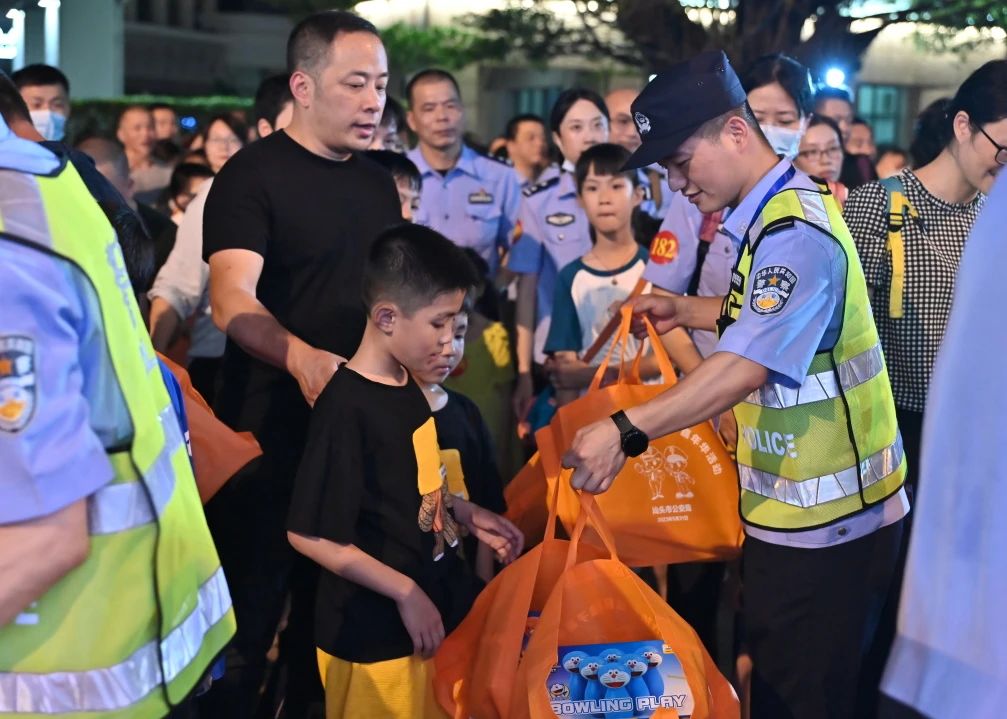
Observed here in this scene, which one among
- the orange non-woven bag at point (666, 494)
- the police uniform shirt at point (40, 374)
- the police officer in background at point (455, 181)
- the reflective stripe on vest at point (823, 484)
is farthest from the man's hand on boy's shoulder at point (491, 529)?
the police officer in background at point (455, 181)

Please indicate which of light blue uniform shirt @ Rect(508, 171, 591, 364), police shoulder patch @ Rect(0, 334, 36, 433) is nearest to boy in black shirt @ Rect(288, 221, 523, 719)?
police shoulder patch @ Rect(0, 334, 36, 433)

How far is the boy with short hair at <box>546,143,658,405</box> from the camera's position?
18.7 feet

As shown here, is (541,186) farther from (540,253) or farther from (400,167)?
(400,167)

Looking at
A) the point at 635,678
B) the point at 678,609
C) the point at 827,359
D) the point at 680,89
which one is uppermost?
the point at 680,89

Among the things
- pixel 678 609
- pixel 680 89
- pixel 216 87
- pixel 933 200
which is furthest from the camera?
pixel 216 87

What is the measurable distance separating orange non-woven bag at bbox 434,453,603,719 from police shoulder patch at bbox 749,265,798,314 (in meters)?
0.73

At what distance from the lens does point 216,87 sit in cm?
3278

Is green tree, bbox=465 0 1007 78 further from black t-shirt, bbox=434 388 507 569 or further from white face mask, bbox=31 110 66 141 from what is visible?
black t-shirt, bbox=434 388 507 569

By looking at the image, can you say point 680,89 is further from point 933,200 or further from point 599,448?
point 933,200

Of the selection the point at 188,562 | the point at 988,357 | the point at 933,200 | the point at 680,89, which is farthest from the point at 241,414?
the point at 988,357

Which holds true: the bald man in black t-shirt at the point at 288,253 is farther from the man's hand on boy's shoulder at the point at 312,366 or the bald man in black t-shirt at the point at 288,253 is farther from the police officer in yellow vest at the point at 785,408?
the police officer in yellow vest at the point at 785,408

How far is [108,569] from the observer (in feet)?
6.49

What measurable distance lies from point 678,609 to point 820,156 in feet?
7.66

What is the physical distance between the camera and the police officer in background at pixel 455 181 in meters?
7.04
